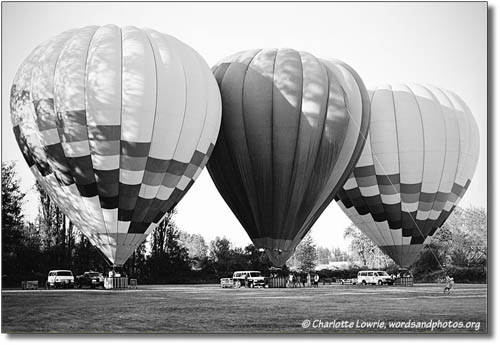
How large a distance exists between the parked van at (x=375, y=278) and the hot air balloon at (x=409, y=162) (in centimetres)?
372

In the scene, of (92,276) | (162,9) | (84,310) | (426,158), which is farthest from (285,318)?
(92,276)

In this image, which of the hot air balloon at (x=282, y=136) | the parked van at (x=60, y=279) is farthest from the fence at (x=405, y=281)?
the parked van at (x=60, y=279)

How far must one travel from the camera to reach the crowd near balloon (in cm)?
976

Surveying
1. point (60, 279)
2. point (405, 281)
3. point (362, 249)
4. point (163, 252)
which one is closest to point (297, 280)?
point (405, 281)

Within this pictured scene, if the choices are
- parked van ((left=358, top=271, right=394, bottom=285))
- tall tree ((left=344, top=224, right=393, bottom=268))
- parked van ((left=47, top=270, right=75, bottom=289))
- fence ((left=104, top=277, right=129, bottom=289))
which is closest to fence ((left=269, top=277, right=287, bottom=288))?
fence ((left=104, top=277, right=129, bottom=289))

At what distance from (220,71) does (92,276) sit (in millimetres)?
5986

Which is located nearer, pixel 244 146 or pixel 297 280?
pixel 244 146

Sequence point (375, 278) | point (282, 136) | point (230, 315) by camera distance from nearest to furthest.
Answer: point (230, 315)
point (282, 136)
point (375, 278)

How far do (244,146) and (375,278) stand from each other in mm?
7355

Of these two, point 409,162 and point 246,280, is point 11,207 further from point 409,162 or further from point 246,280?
point 409,162

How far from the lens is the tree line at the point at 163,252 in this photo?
40.5 feet

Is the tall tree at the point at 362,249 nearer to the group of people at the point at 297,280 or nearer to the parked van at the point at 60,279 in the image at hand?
the group of people at the point at 297,280

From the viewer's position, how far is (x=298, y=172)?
11406 mm

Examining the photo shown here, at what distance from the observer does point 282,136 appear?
11281 mm
